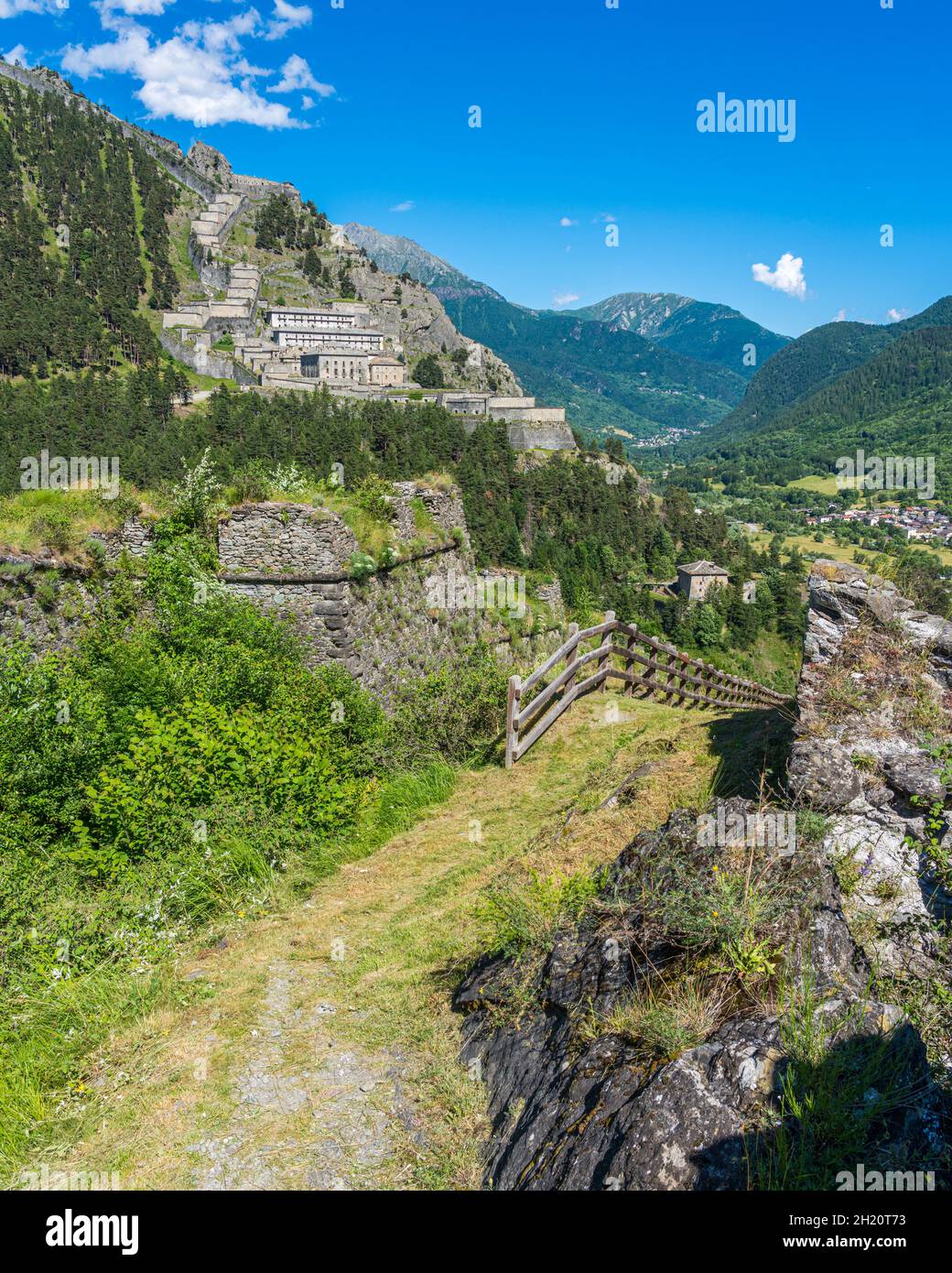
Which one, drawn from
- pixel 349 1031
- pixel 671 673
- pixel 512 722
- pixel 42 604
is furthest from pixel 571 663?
pixel 42 604

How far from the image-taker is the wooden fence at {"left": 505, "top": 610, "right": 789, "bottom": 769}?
9.60 metres

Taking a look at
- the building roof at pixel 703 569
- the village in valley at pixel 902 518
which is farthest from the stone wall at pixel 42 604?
the village in valley at pixel 902 518

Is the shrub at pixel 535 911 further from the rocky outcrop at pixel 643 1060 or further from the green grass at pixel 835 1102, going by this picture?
the green grass at pixel 835 1102

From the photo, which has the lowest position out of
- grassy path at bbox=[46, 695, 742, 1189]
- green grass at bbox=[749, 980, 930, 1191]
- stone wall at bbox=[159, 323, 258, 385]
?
grassy path at bbox=[46, 695, 742, 1189]

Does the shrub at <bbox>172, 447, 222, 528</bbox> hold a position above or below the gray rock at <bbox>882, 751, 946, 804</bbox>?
above

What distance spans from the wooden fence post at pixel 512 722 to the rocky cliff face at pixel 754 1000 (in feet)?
13.1

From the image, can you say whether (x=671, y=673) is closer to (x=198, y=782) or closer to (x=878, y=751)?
(x=878, y=751)

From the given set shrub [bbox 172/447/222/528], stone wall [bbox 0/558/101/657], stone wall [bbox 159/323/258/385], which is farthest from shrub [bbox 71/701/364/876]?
stone wall [bbox 159/323/258/385]

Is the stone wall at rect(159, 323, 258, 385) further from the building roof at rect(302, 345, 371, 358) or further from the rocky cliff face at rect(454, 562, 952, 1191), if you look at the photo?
the rocky cliff face at rect(454, 562, 952, 1191)

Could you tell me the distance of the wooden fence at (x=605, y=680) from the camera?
9.60 meters

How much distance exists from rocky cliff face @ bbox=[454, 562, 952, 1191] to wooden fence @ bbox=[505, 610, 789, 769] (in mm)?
4431

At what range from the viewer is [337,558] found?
Result: 10531 mm

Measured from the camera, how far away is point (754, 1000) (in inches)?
133
